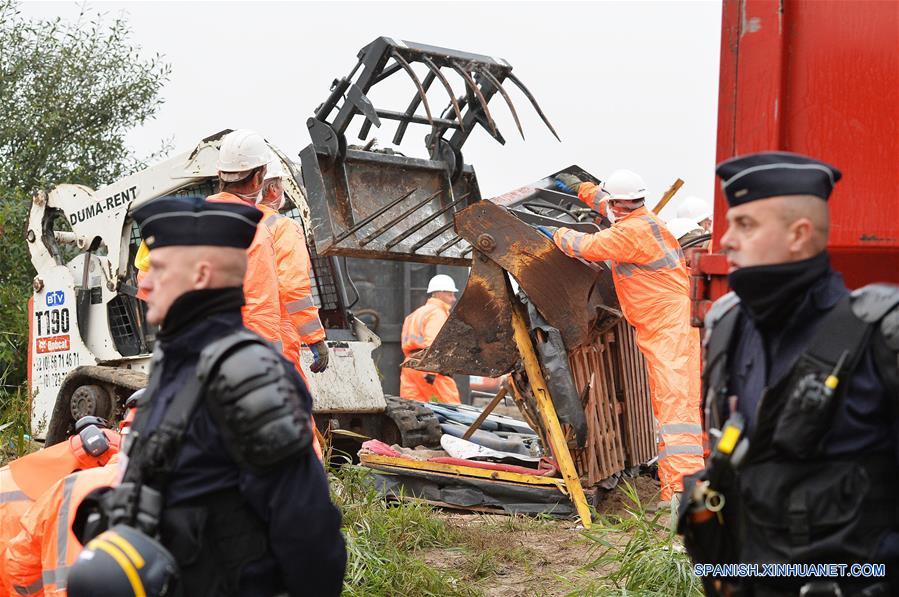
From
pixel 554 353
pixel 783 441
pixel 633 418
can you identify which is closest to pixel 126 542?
pixel 783 441

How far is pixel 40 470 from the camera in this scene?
12.6ft

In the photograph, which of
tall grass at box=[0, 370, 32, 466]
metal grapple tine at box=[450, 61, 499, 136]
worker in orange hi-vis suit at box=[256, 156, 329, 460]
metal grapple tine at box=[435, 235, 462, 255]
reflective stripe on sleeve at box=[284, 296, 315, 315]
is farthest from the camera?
tall grass at box=[0, 370, 32, 466]

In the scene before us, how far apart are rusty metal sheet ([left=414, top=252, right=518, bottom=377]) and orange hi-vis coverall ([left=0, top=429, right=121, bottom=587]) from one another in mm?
2899

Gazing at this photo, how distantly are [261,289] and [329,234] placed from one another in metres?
1.74

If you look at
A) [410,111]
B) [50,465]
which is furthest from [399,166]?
[50,465]

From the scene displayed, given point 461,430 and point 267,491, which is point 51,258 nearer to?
point 461,430

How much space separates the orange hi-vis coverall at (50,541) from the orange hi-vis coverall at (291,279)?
2107mm

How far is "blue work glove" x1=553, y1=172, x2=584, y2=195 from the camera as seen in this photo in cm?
752

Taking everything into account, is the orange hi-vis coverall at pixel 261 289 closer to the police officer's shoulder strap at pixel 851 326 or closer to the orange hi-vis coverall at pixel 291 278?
the orange hi-vis coverall at pixel 291 278

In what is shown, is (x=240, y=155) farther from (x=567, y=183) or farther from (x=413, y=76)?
(x=567, y=183)

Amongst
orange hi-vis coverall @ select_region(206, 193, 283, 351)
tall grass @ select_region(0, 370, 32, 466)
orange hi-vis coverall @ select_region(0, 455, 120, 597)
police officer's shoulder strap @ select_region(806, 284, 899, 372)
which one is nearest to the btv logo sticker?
tall grass @ select_region(0, 370, 32, 466)

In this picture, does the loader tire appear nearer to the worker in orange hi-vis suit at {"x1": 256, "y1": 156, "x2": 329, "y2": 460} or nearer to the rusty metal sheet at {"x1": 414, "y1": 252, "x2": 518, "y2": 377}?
the rusty metal sheet at {"x1": 414, "y1": 252, "x2": 518, "y2": 377}

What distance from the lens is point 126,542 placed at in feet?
7.52

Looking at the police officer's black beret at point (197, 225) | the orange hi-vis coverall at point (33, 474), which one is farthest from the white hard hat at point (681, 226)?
the police officer's black beret at point (197, 225)
